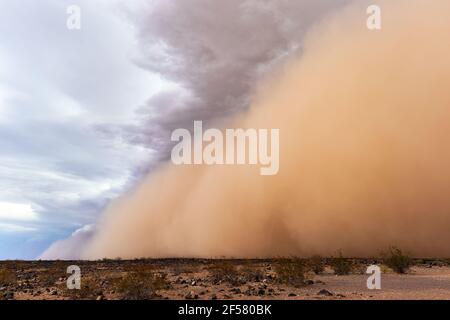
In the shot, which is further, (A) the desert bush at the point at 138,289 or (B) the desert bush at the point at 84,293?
(B) the desert bush at the point at 84,293

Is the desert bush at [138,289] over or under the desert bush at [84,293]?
over

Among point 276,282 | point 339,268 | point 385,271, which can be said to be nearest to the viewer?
point 276,282

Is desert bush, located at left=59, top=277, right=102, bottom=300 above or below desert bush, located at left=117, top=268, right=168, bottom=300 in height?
below

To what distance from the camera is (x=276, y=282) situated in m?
17.9

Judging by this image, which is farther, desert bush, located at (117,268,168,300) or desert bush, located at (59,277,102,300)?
desert bush, located at (59,277,102,300)

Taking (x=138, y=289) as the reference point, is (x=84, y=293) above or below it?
below

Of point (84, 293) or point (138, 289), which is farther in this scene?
point (84, 293)
